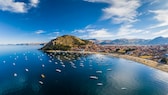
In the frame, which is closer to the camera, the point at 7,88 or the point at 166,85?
the point at 7,88

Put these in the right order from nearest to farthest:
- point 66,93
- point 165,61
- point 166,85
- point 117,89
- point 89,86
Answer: point 66,93 < point 117,89 < point 89,86 < point 166,85 < point 165,61

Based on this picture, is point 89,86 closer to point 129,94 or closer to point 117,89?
point 117,89

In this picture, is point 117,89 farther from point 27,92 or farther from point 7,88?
point 7,88

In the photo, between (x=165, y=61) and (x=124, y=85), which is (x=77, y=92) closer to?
(x=124, y=85)

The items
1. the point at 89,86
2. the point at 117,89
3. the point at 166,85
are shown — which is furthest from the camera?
the point at 166,85

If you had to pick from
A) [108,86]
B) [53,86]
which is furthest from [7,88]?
[108,86]

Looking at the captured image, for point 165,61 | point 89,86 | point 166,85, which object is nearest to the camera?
point 89,86

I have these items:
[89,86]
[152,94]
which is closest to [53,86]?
[89,86]

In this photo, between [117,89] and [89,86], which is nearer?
[117,89]

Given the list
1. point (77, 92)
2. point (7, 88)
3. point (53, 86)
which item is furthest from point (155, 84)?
point (7, 88)
